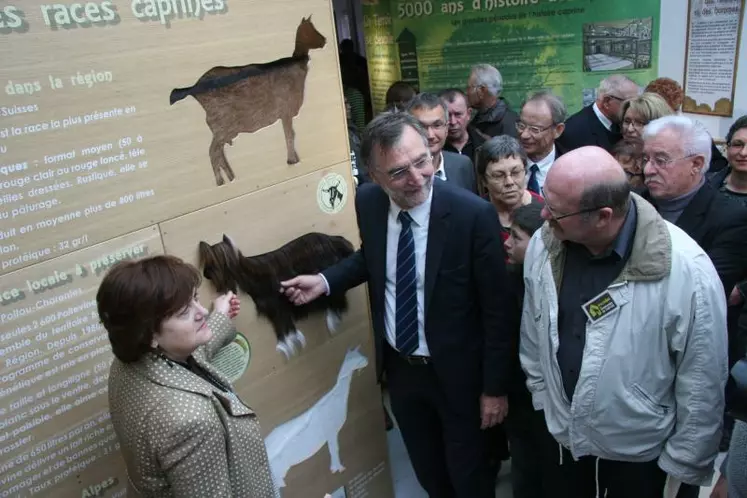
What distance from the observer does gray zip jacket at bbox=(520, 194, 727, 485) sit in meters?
1.62

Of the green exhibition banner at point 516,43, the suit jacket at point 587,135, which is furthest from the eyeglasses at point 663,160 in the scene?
the green exhibition banner at point 516,43

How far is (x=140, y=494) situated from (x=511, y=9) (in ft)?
15.2

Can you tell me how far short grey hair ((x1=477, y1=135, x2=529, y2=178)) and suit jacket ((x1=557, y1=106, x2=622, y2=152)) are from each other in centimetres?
138

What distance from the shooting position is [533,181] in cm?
318

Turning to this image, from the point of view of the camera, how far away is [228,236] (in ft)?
6.37

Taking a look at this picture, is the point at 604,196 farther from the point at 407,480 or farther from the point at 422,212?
the point at 407,480

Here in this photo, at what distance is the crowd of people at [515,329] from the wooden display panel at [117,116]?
360 mm

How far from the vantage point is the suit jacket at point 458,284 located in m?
2.00

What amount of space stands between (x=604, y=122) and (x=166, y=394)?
340 cm

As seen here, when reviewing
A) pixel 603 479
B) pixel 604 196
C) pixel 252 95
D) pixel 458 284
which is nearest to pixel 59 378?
pixel 252 95

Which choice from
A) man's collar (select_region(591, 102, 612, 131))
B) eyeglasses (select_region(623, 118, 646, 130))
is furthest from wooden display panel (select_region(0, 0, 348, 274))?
man's collar (select_region(591, 102, 612, 131))

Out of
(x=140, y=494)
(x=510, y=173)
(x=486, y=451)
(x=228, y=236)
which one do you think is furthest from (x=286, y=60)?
(x=486, y=451)

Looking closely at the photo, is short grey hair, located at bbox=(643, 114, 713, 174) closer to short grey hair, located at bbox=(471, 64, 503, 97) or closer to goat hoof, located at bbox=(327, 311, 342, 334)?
goat hoof, located at bbox=(327, 311, 342, 334)

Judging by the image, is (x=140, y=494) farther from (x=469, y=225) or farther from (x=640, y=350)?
(x=640, y=350)
